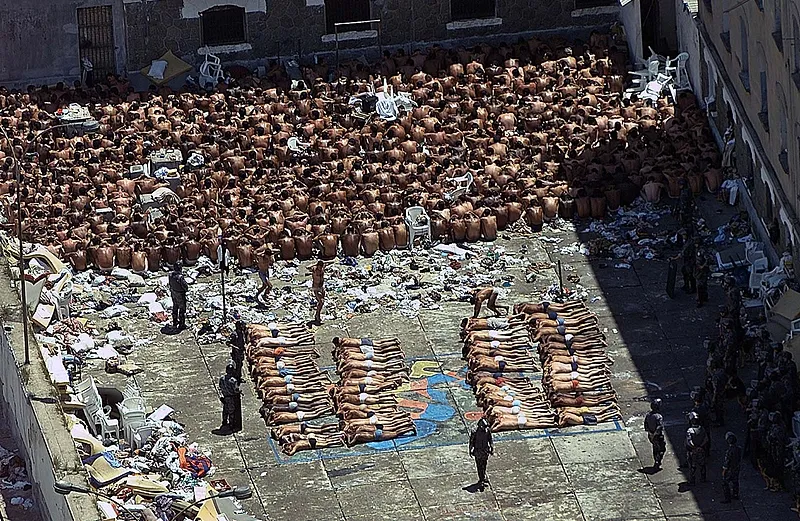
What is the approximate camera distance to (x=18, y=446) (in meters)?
67.5

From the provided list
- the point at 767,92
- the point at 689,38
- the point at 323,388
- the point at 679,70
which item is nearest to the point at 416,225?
the point at 323,388

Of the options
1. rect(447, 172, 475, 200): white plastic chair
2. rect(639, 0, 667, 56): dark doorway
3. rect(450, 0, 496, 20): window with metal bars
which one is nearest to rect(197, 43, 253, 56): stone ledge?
rect(450, 0, 496, 20): window with metal bars

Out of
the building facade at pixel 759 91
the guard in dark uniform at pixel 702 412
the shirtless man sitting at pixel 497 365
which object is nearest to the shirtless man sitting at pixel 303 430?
the shirtless man sitting at pixel 497 365

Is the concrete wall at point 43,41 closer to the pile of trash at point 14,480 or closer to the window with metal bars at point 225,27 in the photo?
the window with metal bars at point 225,27

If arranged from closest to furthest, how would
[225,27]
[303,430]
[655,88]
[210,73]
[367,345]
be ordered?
[303,430]
[367,345]
[655,88]
[210,73]
[225,27]

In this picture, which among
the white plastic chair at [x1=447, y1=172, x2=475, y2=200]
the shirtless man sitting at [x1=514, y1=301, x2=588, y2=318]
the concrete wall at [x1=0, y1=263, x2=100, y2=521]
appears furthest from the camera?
the white plastic chair at [x1=447, y1=172, x2=475, y2=200]

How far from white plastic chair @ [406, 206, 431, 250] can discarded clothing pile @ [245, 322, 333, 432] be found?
5404 mm

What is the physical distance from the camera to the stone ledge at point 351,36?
282ft

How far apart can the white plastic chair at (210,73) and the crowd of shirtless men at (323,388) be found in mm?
14970

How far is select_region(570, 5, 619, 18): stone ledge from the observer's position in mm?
86625

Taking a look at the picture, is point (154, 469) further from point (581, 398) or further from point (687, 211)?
point (687, 211)

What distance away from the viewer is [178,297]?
70750 millimetres

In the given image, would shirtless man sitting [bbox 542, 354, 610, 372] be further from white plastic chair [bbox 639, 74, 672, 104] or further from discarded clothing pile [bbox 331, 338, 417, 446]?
white plastic chair [bbox 639, 74, 672, 104]

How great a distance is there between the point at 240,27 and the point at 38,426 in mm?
24836
